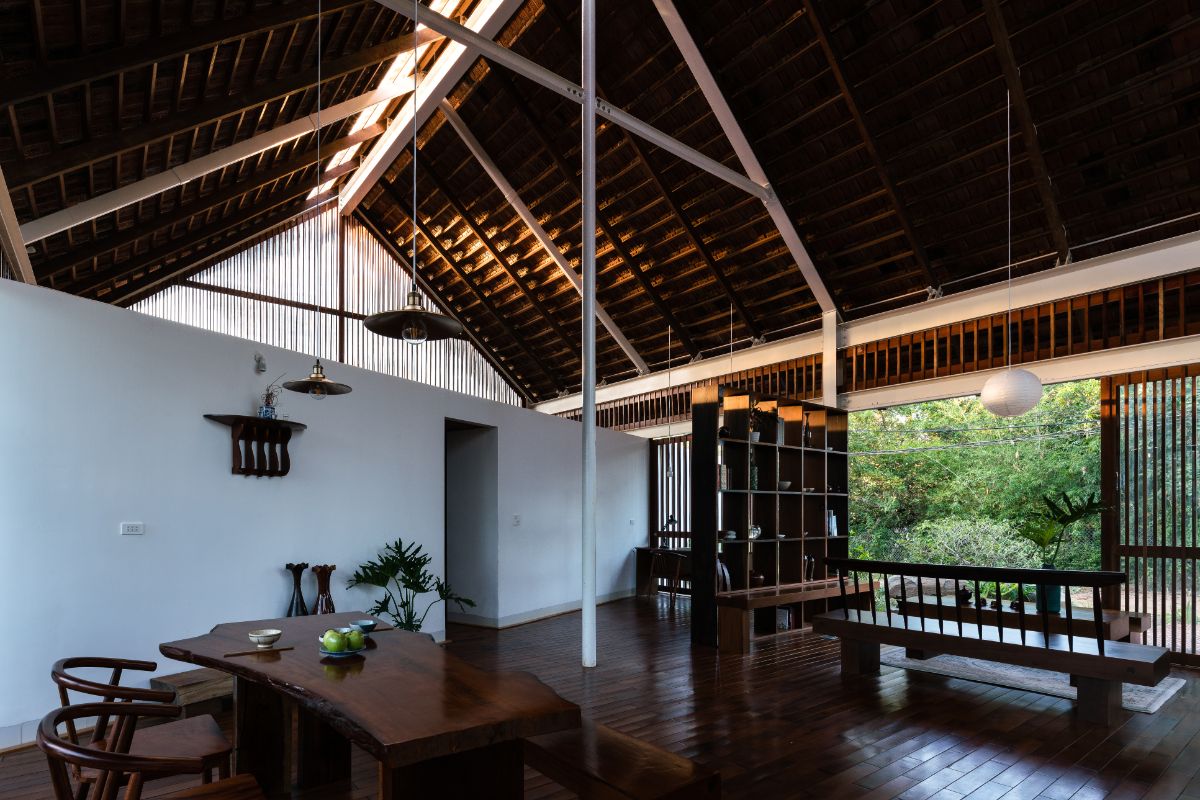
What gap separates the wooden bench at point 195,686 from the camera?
4.12m

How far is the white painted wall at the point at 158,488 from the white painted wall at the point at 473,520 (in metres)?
0.94

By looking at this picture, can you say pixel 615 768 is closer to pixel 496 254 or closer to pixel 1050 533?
pixel 1050 533

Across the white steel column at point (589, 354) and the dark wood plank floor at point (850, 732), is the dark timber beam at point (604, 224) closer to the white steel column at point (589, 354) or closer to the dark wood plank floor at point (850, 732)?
the white steel column at point (589, 354)

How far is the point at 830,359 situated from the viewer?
27.8 feet

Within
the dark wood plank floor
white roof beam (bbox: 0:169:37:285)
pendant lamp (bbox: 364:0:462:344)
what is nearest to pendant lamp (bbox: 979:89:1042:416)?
the dark wood plank floor

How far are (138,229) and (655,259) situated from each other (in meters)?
5.96

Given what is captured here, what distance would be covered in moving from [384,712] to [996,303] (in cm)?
682

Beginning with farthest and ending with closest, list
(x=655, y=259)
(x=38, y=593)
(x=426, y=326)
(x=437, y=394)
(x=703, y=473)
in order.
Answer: (x=655, y=259) → (x=437, y=394) → (x=703, y=473) → (x=38, y=593) → (x=426, y=326)

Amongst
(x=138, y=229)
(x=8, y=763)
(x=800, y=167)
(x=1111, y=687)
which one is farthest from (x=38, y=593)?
(x=800, y=167)

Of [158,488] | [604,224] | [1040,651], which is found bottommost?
[1040,651]

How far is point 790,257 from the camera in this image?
8438 mm

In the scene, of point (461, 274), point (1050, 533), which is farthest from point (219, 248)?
point (1050, 533)

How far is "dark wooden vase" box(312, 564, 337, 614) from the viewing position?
5.41m

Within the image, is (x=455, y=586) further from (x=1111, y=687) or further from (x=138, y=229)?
(x=1111, y=687)
